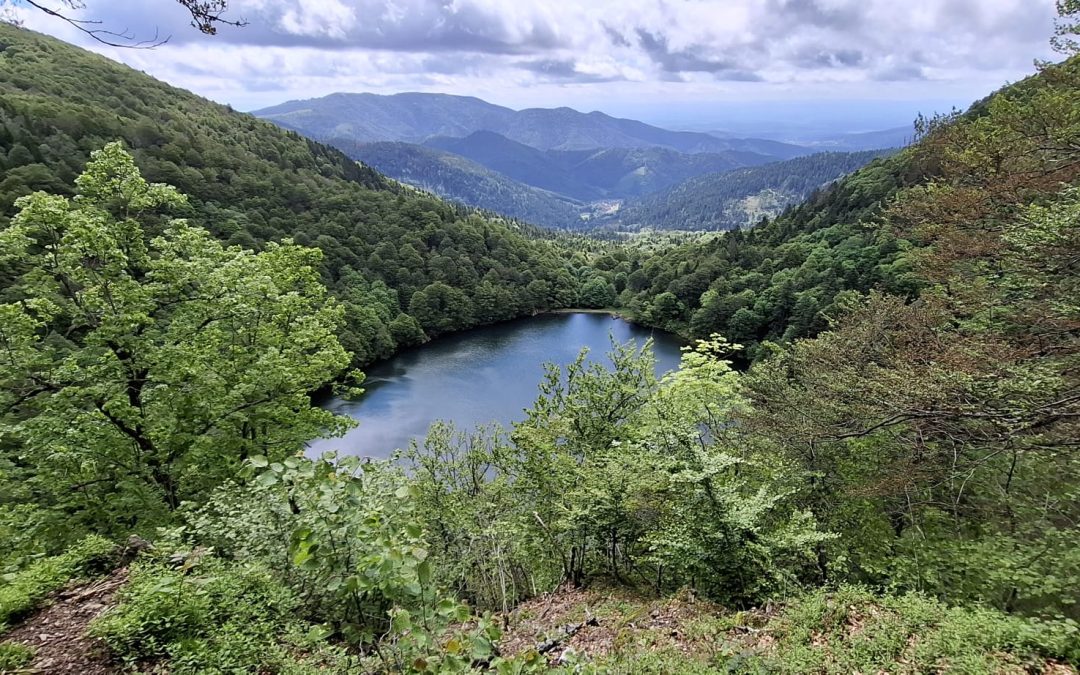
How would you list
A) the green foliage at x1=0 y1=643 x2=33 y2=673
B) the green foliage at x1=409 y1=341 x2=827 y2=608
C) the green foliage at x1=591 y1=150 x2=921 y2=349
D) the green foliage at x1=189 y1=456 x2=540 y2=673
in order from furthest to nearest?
the green foliage at x1=591 y1=150 x2=921 y2=349 → the green foliage at x1=409 y1=341 x2=827 y2=608 → the green foliage at x1=0 y1=643 x2=33 y2=673 → the green foliage at x1=189 y1=456 x2=540 y2=673

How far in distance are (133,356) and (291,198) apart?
97224 millimetres

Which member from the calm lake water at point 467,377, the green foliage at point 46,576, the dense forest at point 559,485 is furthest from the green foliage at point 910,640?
the calm lake water at point 467,377

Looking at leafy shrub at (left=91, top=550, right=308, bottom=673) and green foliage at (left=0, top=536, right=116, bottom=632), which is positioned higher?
leafy shrub at (left=91, top=550, right=308, bottom=673)

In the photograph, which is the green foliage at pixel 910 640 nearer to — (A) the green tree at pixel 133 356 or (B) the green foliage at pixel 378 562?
(B) the green foliage at pixel 378 562

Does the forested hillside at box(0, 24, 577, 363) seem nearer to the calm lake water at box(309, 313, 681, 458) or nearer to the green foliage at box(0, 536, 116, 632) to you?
the calm lake water at box(309, 313, 681, 458)

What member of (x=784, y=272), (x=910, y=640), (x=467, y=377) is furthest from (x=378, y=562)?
(x=784, y=272)

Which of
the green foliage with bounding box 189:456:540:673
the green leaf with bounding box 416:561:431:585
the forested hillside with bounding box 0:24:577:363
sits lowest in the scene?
the forested hillside with bounding box 0:24:577:363

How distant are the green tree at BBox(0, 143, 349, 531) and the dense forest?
7 cm

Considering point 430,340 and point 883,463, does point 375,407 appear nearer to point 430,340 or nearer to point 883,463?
point 430,340

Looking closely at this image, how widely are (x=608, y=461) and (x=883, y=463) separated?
239 inches

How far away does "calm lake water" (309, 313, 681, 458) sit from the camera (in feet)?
157

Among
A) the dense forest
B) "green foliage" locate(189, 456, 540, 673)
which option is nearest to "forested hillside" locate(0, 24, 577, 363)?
the dense forest

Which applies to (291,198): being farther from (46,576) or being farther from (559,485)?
(46,576)

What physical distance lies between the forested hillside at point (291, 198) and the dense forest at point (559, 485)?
5224 cm
